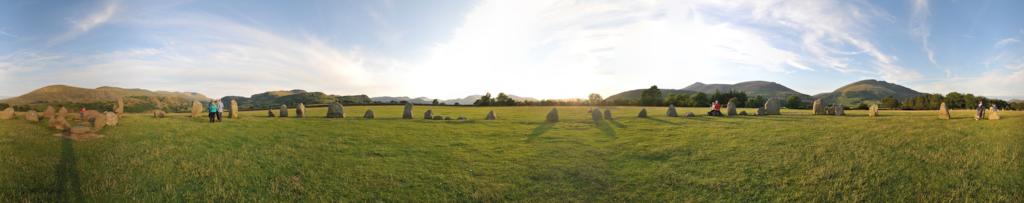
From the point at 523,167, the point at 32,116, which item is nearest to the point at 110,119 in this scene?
the point at 32,116

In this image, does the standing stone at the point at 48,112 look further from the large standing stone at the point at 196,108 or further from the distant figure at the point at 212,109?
the large standing stone at the point at 196,108

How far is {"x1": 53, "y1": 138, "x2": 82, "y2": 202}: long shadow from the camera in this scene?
7.06 meters

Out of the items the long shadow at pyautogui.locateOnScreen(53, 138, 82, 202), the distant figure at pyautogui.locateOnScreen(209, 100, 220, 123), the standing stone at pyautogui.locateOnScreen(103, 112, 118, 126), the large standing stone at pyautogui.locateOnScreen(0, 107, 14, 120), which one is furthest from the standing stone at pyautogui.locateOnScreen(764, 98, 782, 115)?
the large standing stone at pyautogui.locateOnScreen(0, 107, 14, 120)

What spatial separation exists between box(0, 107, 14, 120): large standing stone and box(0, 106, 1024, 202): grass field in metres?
3.61

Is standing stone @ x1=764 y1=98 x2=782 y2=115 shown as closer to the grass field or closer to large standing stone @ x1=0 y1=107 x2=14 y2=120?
the grass field

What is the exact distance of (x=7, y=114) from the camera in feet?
50.8

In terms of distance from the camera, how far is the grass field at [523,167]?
288 inches

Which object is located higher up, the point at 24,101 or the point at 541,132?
the point at 24,101

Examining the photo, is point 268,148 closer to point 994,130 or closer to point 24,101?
point 24,101

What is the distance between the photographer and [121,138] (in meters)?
12.0

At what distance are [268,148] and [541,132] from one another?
8114mm

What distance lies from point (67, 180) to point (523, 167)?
328 inches

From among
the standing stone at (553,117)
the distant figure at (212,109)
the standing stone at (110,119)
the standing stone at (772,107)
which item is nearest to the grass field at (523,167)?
the standing stone at (110,119)

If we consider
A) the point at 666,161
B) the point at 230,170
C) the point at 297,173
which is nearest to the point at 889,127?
the point at 666,161
